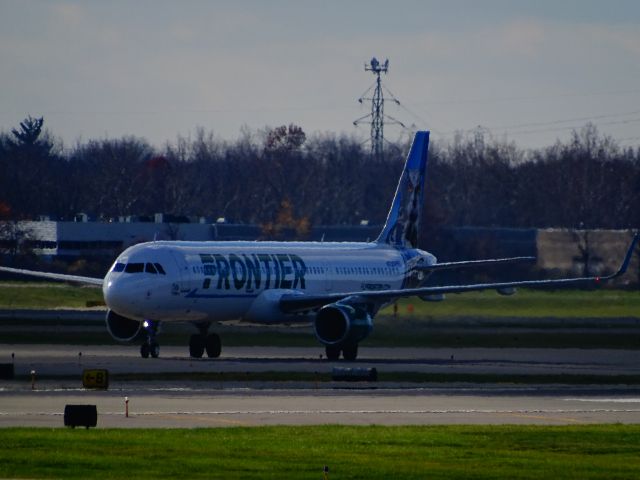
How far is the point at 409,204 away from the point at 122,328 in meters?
16.5

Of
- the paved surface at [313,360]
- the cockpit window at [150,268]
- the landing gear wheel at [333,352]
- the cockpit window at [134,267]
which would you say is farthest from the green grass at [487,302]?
the cockpit window at [134,267]

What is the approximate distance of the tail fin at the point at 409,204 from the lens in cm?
7688

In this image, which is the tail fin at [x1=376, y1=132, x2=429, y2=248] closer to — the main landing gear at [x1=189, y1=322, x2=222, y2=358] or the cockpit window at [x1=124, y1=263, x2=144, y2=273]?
the main landing gear at [x1=189, y1=322, x2=222, y2=358]

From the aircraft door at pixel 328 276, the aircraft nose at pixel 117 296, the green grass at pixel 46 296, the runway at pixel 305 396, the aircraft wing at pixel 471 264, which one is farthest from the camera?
the green grass at pixel 46 296

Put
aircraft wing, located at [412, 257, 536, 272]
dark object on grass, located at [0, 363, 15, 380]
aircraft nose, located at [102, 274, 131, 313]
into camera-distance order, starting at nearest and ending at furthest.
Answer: dark object on grass, located at [0, 363, 15, 380] < aircraft nose, located at [102, 274, 131, 313] < aircraft wing, located at [412, 257, 536, 272]

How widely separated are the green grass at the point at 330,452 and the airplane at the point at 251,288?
25184 mm

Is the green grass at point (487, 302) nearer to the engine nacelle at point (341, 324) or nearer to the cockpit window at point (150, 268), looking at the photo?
the engine nacelle at point (341, 324)

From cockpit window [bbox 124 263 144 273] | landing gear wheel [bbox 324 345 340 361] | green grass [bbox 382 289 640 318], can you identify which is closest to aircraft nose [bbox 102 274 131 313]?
cockpit window [bbox 124 263 144 273]

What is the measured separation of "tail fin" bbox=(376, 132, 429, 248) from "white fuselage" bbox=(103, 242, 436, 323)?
3.35 m

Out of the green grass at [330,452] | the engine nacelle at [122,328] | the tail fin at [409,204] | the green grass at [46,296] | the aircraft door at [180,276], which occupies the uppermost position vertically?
the tail fin at [409,204]

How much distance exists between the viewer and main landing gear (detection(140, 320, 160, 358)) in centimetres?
6259

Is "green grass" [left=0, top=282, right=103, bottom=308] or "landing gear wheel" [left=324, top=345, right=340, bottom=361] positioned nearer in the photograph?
"landing gear wheel" [left=324, top=345, right=340, bottom=361]

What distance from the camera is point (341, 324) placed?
63.8 m

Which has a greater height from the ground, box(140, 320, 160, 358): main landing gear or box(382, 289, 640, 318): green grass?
box(382, 289, 640, 318): green grass
